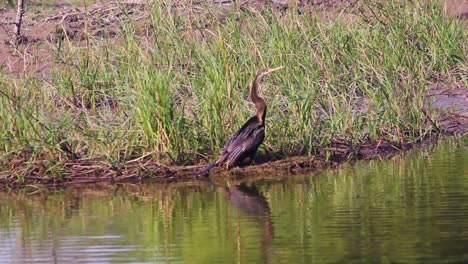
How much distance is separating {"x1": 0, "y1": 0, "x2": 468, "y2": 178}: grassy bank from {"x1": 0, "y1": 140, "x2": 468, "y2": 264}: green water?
70cm

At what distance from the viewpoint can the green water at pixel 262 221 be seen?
800 cm

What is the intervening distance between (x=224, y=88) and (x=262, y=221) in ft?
10.3

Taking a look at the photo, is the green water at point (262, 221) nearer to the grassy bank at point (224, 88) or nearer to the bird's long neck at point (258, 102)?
the grassy bank at point (224, 88)

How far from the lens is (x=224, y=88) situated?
12.0 meters

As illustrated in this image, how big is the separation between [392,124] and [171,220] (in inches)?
162

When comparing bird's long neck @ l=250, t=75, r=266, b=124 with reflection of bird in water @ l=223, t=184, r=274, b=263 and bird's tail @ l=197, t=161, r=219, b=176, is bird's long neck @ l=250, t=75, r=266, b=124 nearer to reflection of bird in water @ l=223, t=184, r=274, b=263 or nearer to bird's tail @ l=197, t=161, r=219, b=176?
bird's tail @ l=197, t=161, r=219, b=176

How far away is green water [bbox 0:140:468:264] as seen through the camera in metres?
8.00

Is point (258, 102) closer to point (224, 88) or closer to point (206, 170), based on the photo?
point (224, 88)

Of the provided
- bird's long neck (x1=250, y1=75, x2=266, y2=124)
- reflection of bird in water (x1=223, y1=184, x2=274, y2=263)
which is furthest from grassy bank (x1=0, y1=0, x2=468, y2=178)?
reflection of bird in water (x1=223, y1=184, x2=274, y2=263)

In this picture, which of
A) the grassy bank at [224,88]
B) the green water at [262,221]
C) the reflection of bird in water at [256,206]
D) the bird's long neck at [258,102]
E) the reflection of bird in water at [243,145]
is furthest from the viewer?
the bird's long neck at [258,102]

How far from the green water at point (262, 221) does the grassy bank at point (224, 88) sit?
703 millimetres

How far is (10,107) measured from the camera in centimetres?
1180

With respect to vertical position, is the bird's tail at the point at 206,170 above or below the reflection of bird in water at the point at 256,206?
above

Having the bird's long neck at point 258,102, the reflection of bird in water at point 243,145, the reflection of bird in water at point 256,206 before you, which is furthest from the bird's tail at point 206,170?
the bird's long neck at point 258,102
